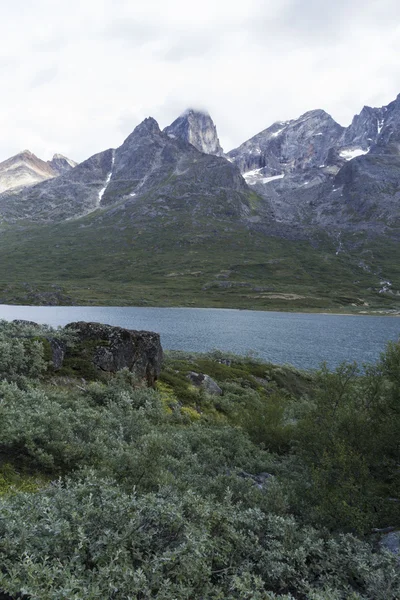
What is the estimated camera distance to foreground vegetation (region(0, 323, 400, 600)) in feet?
17.8

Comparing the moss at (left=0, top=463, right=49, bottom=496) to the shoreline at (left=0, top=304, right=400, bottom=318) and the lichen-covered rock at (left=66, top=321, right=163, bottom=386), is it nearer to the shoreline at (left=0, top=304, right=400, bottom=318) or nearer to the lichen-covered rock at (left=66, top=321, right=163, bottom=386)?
the lichen-covered rock at (left=66, top=321, right=163, bottom=386)

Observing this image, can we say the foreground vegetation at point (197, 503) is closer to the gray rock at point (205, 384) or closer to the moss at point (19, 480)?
the moss at point (19, 480)

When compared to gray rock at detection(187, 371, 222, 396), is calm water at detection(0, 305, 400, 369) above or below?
below

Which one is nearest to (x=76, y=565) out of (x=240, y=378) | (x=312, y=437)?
(x=312, y=437)

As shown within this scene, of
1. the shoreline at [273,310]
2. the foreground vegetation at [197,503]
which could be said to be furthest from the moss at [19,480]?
the shoreline at [273,310]

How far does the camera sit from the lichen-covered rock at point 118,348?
2359 centimetres

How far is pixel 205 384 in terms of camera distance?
32.8m

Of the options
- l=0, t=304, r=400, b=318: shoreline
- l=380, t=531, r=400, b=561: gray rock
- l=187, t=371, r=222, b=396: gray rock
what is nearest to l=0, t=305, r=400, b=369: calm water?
l=187, t=371, r=222, b=396: gray rock

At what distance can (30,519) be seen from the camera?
6.07m

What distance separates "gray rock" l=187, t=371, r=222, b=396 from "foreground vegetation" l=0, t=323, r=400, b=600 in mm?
15143

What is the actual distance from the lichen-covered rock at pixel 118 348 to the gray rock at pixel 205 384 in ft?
21.0

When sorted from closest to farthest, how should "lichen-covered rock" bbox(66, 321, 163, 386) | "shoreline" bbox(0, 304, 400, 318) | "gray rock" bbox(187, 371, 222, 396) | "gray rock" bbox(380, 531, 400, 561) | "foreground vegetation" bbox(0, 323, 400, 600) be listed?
"foreground vegetation" bbox(0, 323, 400, 600) → "gray rock" bbox(380, 531, 400, 561) → "lichen-covered rock" bbox(66, 321, 163, 386) → "gray rock" bbox(187, 371, 222, 396) → "shoreline" bbox(0, 304, 400, 318)

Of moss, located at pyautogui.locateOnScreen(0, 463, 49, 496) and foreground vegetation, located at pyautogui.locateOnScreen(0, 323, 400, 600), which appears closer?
foreground vegetation, located at pyautogui.locateOnScreen(0, 323, 400, 600)

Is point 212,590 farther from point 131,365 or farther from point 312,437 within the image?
point 131,365
